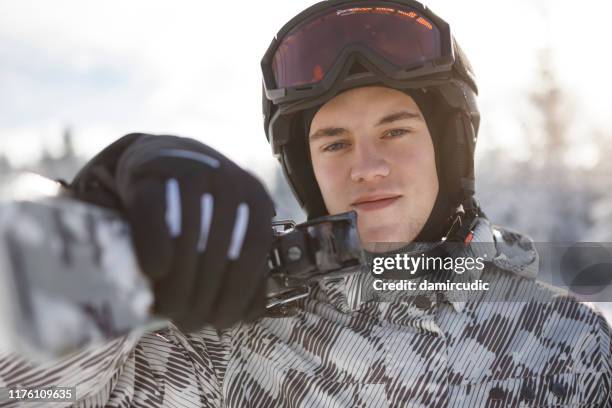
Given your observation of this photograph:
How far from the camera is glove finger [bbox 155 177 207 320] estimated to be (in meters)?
1.01

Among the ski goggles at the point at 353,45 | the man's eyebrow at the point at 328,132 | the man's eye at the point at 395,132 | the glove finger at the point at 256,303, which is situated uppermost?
the ski goggles at the point at 353,45

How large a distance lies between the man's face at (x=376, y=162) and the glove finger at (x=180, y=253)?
120 centimetres

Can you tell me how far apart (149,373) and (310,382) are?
541mm

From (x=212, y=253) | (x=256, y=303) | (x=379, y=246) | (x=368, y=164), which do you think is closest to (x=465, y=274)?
(x=379, y=246)

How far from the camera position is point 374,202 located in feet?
7.09

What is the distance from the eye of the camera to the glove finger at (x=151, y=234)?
981 mm

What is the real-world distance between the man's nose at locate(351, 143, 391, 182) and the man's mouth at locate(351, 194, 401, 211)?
0.07 m

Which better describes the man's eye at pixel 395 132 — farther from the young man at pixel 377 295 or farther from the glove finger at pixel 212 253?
the glove finger at pixel 212 253

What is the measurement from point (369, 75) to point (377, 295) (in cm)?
86

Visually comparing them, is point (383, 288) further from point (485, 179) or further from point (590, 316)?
point (485, 179)

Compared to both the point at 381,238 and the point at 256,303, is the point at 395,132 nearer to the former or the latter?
the point at 381,238

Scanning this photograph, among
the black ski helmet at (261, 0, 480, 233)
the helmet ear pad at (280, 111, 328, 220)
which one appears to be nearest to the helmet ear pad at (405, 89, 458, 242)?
the black ski helmet at (261, 0, 480, 233)

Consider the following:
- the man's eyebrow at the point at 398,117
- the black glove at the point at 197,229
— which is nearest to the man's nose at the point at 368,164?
the man's eyebrow at the point at 398,117

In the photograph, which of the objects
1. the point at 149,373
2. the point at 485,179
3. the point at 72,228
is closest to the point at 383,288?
the point at 149,373
